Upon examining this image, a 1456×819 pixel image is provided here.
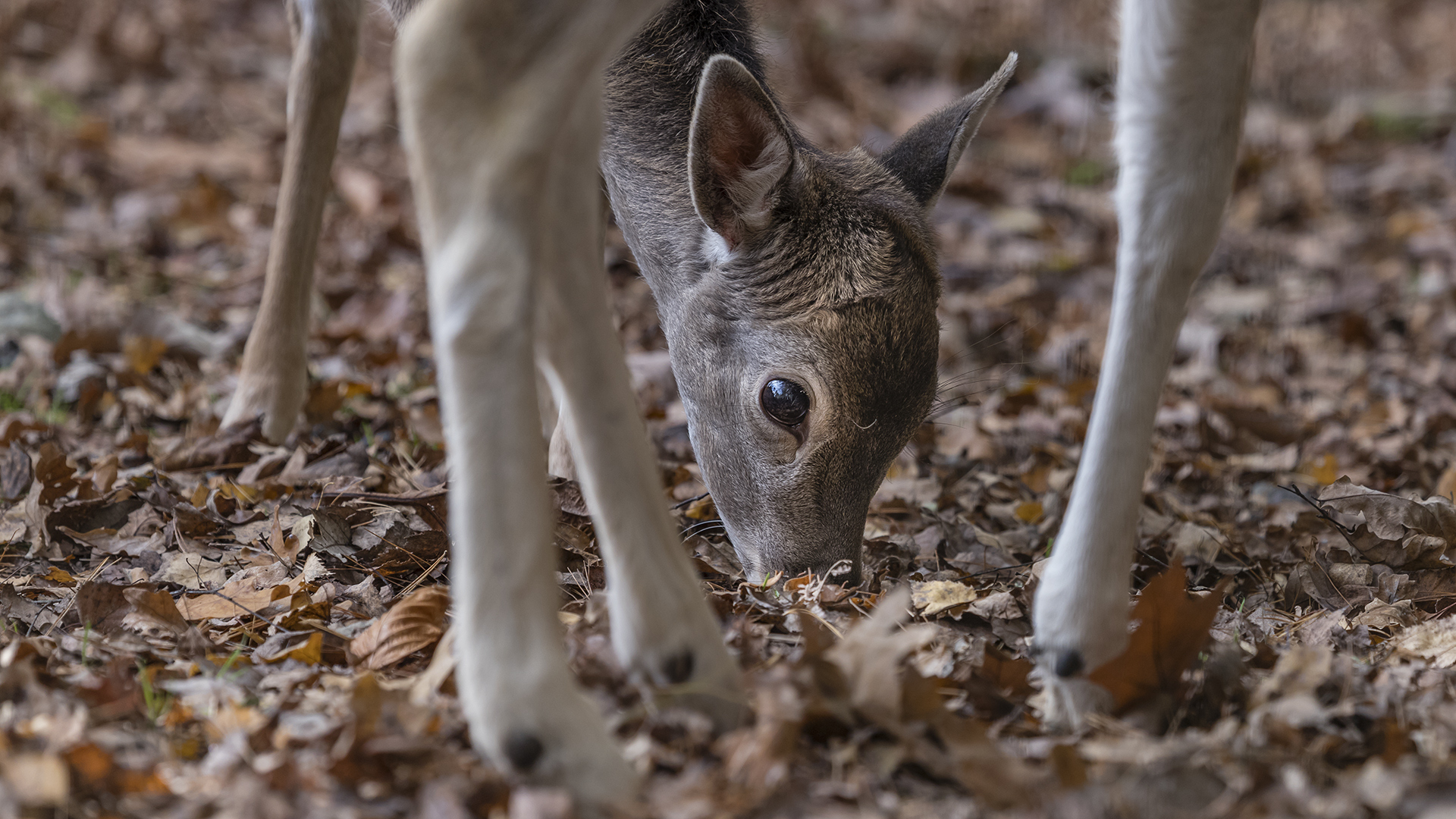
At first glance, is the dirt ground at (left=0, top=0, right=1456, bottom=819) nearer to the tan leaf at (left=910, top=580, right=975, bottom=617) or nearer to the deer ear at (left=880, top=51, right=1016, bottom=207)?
the tan leaf at (left=910, top=580, right=975, bottom=617)

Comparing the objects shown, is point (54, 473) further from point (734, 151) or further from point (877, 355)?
point (877, 355)

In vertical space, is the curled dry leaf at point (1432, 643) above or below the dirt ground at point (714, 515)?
below

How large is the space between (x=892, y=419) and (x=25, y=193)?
19.9ft

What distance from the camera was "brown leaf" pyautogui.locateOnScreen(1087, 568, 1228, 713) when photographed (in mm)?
2578

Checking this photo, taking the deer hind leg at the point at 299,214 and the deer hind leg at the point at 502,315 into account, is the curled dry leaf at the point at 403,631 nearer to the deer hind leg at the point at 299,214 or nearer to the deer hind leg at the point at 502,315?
the deer hind leg at the point at 502,315

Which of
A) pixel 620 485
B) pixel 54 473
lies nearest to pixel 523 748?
pixel 620 485

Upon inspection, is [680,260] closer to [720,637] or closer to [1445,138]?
[720,637]

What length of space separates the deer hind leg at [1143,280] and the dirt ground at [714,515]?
0.13m

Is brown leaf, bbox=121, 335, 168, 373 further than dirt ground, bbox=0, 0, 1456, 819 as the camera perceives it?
Yes

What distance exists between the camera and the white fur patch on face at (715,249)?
12.8 feet

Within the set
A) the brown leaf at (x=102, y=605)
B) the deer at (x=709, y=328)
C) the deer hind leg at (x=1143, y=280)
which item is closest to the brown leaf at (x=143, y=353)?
the brown leaf at (x=102, y=605)

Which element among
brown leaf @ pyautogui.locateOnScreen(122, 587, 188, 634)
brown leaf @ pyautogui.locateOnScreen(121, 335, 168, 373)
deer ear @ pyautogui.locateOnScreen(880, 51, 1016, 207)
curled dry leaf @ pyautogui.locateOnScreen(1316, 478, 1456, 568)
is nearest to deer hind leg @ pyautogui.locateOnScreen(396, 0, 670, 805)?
brown leaf @ pyautogui.locateOnScreen(122, 587, 188, 634)

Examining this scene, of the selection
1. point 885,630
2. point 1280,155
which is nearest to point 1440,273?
point 1280,155

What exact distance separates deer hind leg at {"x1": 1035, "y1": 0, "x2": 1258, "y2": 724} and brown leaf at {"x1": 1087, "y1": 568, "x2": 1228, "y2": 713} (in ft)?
0.13
